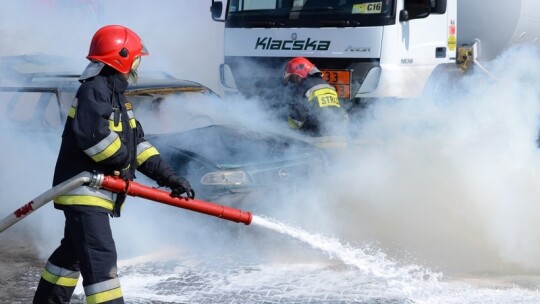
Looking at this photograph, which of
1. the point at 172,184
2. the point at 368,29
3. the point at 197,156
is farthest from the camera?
the point at 368,29

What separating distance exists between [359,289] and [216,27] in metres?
11.2

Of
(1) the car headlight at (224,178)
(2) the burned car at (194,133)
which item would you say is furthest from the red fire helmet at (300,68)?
(1) the car headlight at (224,178)

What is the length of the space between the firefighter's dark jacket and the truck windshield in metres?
5.12

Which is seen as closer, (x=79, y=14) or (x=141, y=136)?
(x=141, y=136)

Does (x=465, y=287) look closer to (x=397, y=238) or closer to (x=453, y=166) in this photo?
(x=397, y=238)

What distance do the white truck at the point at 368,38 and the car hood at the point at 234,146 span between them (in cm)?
250

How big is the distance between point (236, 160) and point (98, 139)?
7.88ft

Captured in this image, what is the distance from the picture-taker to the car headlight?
6.62m

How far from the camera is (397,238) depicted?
7.27m

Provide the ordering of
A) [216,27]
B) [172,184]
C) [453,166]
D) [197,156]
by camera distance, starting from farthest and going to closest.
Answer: [216,27], [453,166], [197,156], [172,184]

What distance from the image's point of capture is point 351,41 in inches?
380

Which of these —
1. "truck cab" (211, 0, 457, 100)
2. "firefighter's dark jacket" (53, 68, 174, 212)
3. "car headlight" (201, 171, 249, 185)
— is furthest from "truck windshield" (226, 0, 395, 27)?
"firefighter's dark jacket" (53, 68, 174, 212)

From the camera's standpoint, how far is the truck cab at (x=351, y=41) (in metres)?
9.51

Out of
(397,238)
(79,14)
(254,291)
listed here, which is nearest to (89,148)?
(254,291)
